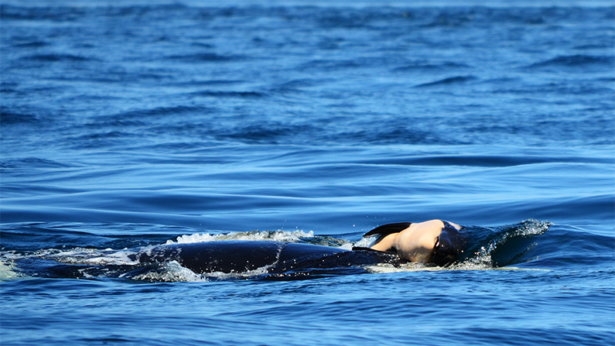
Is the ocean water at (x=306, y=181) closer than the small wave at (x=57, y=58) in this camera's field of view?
Yes

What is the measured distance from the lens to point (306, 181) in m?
13.4

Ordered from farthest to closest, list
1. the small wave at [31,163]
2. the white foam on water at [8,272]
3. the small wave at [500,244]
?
the small wave at [31,163] < the small wave at [500,244] < the white foam on water at [8,272]

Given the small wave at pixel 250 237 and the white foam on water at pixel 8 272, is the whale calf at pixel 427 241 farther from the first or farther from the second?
the white foam on water at pixel 8 272

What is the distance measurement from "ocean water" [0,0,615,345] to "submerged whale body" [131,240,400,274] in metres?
0.13

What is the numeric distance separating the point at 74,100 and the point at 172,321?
17284 millimetres

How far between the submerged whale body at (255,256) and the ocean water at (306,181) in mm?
130

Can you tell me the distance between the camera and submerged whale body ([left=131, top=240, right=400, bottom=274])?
7441 mm

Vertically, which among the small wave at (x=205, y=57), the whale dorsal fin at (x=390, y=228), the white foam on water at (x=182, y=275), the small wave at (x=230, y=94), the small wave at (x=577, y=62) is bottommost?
the white foam on water at (x=182, y=275)

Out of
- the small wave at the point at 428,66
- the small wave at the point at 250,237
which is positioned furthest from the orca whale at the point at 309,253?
the small wave at the point at 428,66

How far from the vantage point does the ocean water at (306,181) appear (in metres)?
6.12

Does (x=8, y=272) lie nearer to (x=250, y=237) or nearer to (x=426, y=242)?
(x=250, y=237)

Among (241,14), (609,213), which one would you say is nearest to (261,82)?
(609,213)

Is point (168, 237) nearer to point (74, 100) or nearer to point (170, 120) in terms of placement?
point (170, 120)

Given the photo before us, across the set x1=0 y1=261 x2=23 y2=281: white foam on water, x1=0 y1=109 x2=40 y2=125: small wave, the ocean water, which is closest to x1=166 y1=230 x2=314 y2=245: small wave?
the ocean water
